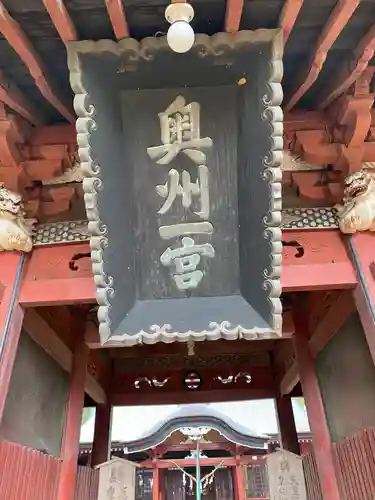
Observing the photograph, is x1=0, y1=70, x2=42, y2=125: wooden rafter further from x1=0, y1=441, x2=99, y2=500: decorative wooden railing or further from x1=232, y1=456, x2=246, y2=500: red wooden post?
x1=232, y1=456, x2=246, y2=500: red wooden post

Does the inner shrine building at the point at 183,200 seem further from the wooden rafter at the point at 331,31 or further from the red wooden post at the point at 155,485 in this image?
the red wooden post at the point at 155,485

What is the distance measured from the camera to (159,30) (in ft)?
8.12

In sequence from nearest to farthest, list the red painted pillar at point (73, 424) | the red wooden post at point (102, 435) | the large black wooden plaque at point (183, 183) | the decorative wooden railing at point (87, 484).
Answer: the large black wooden plaque at point (183, 183) < the red painted pillar at point (73, 424) < the decorative wooden railing at point (87, 484) < the red wooden post at point (102, 435)

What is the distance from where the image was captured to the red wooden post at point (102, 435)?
15.5 feet

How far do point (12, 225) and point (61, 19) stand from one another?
1.38 m

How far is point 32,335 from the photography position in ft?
11.4

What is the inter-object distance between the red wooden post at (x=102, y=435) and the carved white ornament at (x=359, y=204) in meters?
3.28

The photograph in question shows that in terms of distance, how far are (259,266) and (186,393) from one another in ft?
9.16

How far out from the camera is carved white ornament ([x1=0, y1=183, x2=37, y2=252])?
302cm

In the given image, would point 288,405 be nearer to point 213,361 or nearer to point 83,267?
point 213,361

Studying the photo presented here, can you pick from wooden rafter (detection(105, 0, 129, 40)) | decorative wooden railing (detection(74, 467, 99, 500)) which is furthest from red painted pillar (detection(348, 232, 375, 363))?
decorative wooden railing (detection(74, 467, 99, 500))

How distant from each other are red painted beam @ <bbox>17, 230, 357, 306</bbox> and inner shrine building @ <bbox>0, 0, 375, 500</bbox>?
0.04 feet

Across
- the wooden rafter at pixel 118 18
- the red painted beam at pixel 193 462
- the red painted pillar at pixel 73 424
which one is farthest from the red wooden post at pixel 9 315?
the red painted beam at pixel 193 462

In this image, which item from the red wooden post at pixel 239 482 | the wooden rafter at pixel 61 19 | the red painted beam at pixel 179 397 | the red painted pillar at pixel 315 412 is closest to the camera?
the wooden rafter at pixel 61 19
